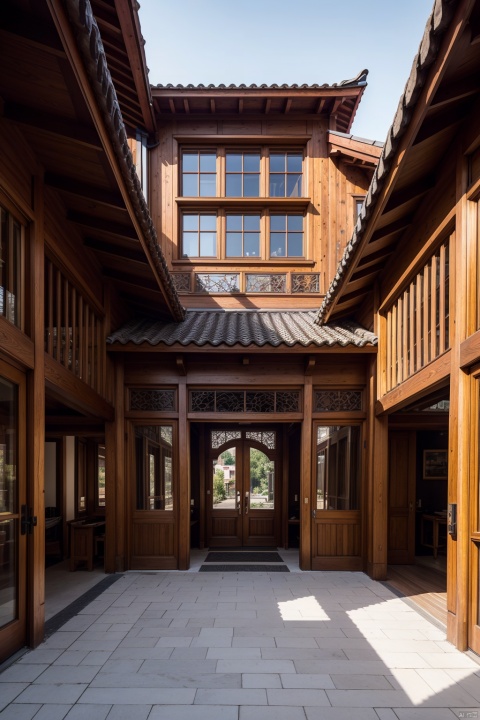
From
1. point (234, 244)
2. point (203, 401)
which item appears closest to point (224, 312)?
point (234, 244)

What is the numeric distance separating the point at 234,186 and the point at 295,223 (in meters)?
1.34

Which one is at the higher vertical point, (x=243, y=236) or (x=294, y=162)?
(x=294, y=162)

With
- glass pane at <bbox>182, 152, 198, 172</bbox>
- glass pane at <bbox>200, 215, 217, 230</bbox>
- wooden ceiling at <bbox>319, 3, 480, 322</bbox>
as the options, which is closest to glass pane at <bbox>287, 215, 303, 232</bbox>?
glass pane at <bbox>200, 215, 217, 230</bbox>

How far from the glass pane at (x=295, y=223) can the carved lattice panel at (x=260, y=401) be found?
11.1 ft

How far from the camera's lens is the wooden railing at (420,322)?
494 centimetres

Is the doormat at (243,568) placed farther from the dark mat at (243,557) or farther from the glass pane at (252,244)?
the glass pane at (252,244)

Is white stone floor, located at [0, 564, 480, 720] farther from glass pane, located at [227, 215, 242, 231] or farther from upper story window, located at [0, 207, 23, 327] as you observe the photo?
glass pane, located at [227, 215, 242, 231]

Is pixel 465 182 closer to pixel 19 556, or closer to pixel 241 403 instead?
pixel 241 403

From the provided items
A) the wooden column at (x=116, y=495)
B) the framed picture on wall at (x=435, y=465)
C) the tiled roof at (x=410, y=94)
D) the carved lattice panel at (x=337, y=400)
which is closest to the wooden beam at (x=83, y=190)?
the tiled roof at (x=410, y=94)

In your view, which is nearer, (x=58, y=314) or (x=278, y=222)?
(x=58, y=314)

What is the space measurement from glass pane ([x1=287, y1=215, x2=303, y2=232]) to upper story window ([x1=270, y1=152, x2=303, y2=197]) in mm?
429

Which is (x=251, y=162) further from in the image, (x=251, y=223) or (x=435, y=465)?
(x=435, y=465)

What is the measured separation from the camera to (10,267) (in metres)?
4.18

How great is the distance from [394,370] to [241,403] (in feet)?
7.71
